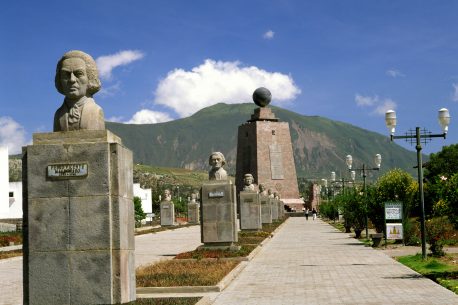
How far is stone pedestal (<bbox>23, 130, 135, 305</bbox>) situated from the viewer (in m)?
9.44

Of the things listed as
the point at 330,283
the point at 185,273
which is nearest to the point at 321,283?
the point at 330,283

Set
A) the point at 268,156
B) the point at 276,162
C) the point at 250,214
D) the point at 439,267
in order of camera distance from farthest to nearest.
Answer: the point at 276,162, the point at 268,156, the point at 250,214, the point at 439,267

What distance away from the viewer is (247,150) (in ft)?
298

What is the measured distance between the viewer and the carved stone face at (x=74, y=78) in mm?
9961

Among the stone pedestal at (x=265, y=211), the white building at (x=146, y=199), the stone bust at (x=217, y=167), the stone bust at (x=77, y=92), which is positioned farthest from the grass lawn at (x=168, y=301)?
the white building at (x=146, y=199)

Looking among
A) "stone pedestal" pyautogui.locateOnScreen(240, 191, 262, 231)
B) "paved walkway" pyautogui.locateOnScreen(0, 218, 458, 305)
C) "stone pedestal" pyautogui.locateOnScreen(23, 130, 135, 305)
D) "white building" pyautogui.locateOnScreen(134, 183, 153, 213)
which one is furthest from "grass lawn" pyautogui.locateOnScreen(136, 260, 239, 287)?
"white building" pyautogui.locateOnScreen(134, 183, 153, 213)

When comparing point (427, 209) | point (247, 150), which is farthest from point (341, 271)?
point (247, 150)

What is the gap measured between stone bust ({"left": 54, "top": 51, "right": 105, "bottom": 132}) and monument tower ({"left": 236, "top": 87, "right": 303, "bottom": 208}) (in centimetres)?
7812

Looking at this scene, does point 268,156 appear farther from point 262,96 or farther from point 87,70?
point 87,70

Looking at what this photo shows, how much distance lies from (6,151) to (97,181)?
51.8 m

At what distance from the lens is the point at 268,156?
3526 inches

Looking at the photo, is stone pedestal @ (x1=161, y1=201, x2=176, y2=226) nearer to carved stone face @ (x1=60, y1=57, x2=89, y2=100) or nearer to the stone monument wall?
the stone monument wall

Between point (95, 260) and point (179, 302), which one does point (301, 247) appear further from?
point (95, 260)

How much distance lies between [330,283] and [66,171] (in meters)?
6.88
